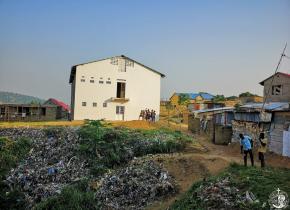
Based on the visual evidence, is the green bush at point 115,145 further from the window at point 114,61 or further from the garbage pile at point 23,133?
the window at point 114,61

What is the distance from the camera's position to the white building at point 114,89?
30.2 metres

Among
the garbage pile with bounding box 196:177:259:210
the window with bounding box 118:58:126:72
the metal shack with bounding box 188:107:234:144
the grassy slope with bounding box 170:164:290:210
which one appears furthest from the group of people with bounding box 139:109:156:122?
the garbage pile with bounding box 196:177:259:210

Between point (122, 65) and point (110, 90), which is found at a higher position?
point (122, 65)

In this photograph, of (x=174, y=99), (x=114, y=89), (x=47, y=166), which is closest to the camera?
(x=47, y=166)

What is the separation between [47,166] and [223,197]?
10.2 meters

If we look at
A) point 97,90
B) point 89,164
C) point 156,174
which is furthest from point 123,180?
point 97,90

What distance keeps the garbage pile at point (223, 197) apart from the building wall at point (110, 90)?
22438mm

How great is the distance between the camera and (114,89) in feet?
102

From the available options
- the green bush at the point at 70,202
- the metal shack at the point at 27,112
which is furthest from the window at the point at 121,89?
the green bush at the point at 70,202

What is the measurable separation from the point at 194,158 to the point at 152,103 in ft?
59.5

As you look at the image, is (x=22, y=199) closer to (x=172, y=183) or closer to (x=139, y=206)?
(x=139, y=206)

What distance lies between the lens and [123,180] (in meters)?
12.5

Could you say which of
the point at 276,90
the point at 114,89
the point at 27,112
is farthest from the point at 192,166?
the point at 27,112

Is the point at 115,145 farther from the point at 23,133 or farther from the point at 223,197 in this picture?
the point at 223,197
